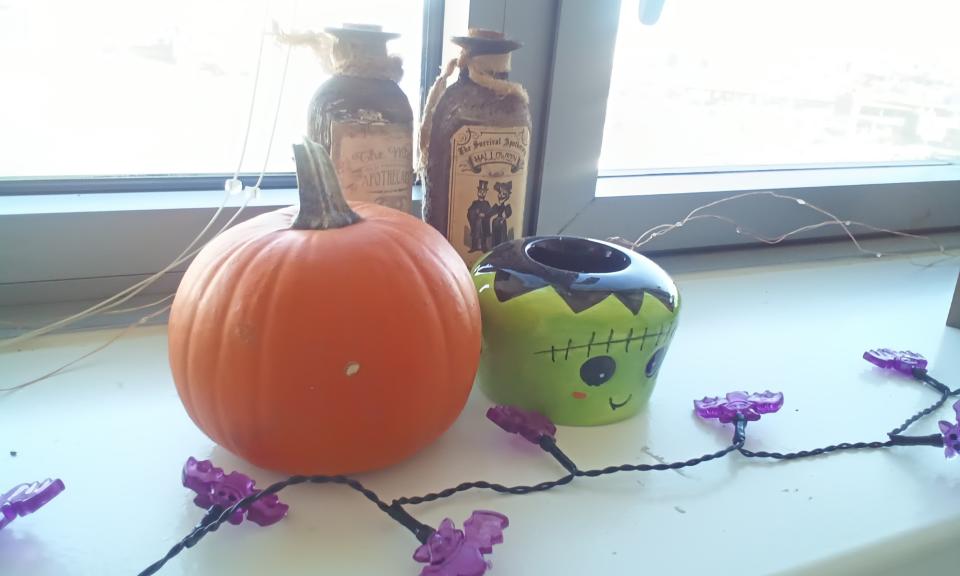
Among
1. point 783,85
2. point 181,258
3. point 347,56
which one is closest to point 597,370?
point 347,56

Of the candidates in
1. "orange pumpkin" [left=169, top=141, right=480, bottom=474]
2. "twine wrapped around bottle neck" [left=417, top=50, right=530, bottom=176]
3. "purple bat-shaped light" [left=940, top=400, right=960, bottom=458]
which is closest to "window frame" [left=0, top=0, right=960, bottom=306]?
"twine wrapped around bottle neck" [left=417, top=50, right=530, bottom=176]

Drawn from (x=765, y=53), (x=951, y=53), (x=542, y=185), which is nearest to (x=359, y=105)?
(x=542, y=185)

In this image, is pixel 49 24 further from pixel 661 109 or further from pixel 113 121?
pixel 661 109

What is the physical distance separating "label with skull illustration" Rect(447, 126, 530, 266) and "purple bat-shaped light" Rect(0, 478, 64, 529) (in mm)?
320

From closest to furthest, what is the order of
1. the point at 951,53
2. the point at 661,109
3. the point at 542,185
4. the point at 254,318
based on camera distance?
1. the point at 254,318
2. the point at 542,185
3. the point at 661,109
4. the point at 951,53

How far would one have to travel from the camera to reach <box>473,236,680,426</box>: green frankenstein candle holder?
45 centimetres

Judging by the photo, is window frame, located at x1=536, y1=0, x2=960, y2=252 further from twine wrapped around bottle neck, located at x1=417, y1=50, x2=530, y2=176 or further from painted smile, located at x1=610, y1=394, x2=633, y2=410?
painted smile, located at x1=610, y1=394, x2=633, y2=410

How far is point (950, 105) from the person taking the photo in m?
1.12

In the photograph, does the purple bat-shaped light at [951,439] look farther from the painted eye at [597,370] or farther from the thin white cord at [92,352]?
the thin white cord at [92,352]

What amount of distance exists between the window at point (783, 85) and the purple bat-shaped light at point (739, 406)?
1.33ft

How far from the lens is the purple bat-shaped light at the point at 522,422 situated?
0.45 m

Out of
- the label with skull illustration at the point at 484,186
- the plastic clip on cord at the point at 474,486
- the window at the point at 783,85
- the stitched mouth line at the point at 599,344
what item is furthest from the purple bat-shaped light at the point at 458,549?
the window at the point at 783,85

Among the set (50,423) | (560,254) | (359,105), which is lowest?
(50,423)

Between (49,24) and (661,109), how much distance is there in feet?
2.21
